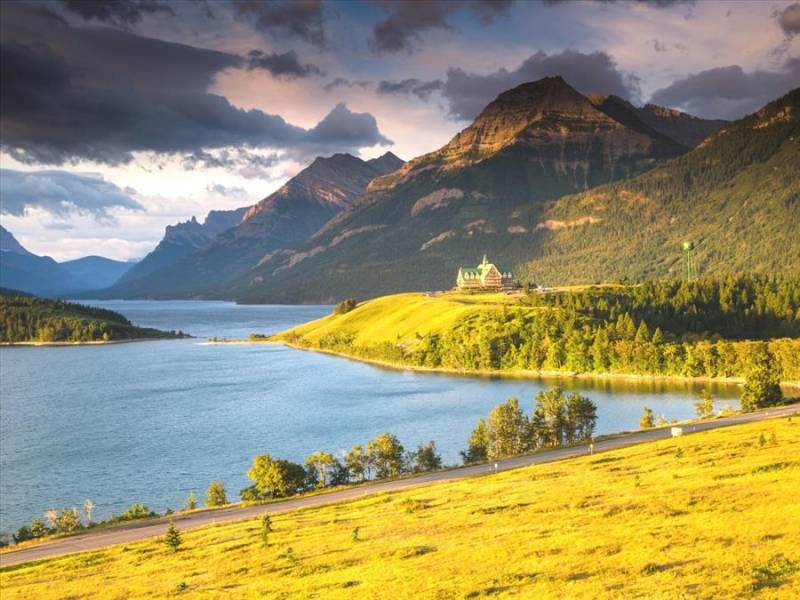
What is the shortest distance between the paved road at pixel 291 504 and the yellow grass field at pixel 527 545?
6.34 metres

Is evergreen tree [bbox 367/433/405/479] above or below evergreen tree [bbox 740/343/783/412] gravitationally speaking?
below

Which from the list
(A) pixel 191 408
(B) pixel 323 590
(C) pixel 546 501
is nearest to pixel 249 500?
(C) pixel 546 501

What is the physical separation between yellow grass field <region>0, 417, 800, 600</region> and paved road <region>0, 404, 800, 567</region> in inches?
250

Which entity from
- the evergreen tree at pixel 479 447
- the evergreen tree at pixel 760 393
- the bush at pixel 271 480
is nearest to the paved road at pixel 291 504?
the bush at pixel 271 480

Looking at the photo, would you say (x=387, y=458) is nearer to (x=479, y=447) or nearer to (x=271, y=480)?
(x=479, y=447)

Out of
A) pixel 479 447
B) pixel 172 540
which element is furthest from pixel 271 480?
pixel 479 447

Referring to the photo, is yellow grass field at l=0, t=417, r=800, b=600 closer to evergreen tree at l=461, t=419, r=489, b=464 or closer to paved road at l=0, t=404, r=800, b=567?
paved road at l=0, t=404, r=800, b=567

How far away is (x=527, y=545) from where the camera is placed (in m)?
42.6

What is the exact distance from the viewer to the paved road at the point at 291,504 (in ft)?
233

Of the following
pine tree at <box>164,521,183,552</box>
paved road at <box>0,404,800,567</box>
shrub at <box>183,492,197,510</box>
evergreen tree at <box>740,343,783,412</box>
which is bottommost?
shrub at <box>183,492,197,510</box>

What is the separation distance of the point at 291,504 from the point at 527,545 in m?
44.9

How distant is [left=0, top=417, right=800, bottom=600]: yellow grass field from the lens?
111 feet

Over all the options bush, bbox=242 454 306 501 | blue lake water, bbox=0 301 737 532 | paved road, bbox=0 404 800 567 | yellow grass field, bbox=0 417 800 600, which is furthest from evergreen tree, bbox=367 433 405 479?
yellow grass field, bbox=0 417 800 600

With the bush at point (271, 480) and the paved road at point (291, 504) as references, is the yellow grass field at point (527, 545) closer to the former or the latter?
the paved road at point (291, 504)
